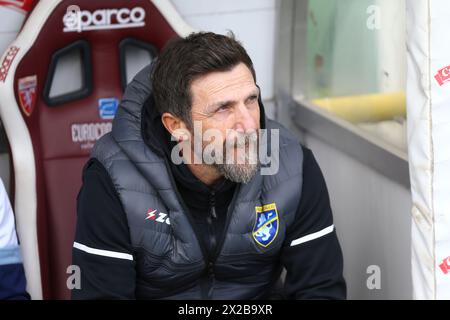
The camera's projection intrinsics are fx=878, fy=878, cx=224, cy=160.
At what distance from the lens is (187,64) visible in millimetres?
1753

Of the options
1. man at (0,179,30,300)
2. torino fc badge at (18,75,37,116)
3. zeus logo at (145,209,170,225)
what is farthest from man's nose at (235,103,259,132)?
torino fc badge at (18,75,37,116)

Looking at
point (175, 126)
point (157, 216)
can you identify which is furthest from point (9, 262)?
point (175, 126)

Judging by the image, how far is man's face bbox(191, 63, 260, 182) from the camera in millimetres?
1714

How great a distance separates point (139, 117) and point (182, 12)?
64cm

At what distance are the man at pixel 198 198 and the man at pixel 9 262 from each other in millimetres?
136

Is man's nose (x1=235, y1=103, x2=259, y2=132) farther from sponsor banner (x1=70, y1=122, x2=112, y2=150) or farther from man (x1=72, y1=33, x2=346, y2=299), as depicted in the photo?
sponsor banner (x1=70, y1=122, x2=112, y2=150)

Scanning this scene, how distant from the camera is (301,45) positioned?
2541 mm

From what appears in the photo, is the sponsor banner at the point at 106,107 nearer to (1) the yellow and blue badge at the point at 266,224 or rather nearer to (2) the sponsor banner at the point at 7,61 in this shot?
(2) the sponsor banner at the point at 7,61

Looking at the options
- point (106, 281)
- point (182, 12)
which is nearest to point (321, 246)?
point (106, 281)

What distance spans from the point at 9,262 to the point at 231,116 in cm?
56
